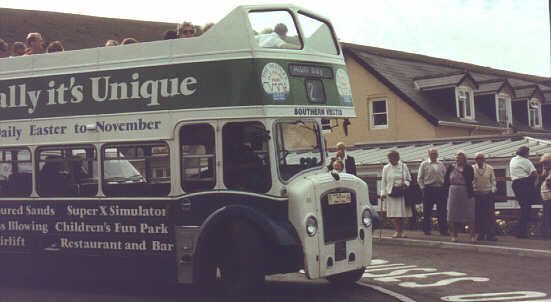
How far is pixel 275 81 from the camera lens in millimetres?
10102

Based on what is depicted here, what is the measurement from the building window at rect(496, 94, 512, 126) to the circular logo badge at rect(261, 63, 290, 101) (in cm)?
3285

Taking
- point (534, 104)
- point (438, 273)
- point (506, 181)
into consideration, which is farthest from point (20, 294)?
point (534, 104)

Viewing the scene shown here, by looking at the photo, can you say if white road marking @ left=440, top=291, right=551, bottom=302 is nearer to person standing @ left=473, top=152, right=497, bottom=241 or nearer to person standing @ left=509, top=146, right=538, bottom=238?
person standing @ left=473, top=152, right=497, bottom=241

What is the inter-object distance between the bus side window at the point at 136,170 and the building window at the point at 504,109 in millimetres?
33030

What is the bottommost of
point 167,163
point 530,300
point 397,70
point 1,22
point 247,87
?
point 530,300

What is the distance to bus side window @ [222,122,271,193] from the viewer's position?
9.93m

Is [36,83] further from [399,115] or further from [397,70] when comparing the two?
[397,70]

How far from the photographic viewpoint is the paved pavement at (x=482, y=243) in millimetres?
15188

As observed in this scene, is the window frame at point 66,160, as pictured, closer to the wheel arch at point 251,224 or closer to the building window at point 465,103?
the wheel arch at point 251,224

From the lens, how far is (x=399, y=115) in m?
37.5

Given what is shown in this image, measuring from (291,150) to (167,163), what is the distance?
162 cm

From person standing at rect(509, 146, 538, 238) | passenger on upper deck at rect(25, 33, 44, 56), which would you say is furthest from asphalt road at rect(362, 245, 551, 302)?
passenger on upper deck at rect(25, 33, 44, 56)

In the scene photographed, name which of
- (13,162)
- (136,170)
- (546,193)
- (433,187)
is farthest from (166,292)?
(546,193)

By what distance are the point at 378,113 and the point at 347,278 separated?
2813cm
